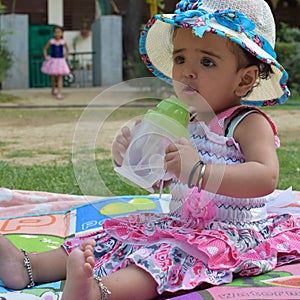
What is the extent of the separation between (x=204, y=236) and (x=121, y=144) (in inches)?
14.6

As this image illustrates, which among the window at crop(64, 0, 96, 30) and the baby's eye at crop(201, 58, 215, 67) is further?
the window at crop(64, 0, 96, 30)

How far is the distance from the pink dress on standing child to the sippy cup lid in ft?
36.5

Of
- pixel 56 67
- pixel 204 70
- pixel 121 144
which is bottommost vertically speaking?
pixel 56 67

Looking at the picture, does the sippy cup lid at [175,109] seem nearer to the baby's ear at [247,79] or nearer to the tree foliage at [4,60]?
the baby's ear at [247,79]

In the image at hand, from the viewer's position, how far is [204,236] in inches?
80.0

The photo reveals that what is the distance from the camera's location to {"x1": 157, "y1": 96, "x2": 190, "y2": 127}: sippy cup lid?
1991 mm

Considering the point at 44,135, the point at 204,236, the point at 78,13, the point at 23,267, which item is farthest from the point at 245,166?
the point at 78,13

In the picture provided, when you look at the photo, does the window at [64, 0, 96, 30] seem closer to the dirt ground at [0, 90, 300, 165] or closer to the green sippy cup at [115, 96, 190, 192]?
the dirt ground at [0, 90, 300, 165]

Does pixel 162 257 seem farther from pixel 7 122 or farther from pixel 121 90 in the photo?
pixel 7 122

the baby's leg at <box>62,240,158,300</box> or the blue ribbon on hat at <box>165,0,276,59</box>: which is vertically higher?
the blue ribbon on hat at <box>165,0,276,59</box>

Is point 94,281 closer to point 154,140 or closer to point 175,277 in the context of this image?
point 175,277

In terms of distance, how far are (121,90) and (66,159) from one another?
3722 mm

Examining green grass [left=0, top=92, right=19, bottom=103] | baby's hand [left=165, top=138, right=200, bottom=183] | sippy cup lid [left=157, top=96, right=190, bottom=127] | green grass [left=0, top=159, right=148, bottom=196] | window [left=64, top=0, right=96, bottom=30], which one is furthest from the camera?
window [left=64, top=0, right=96, bottom=30]

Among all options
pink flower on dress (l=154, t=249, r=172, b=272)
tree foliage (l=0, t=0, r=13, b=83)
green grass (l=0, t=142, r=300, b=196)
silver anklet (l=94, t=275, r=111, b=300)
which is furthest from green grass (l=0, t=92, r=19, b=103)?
silver anklet (l=94, t=275, r=111, b=300)
